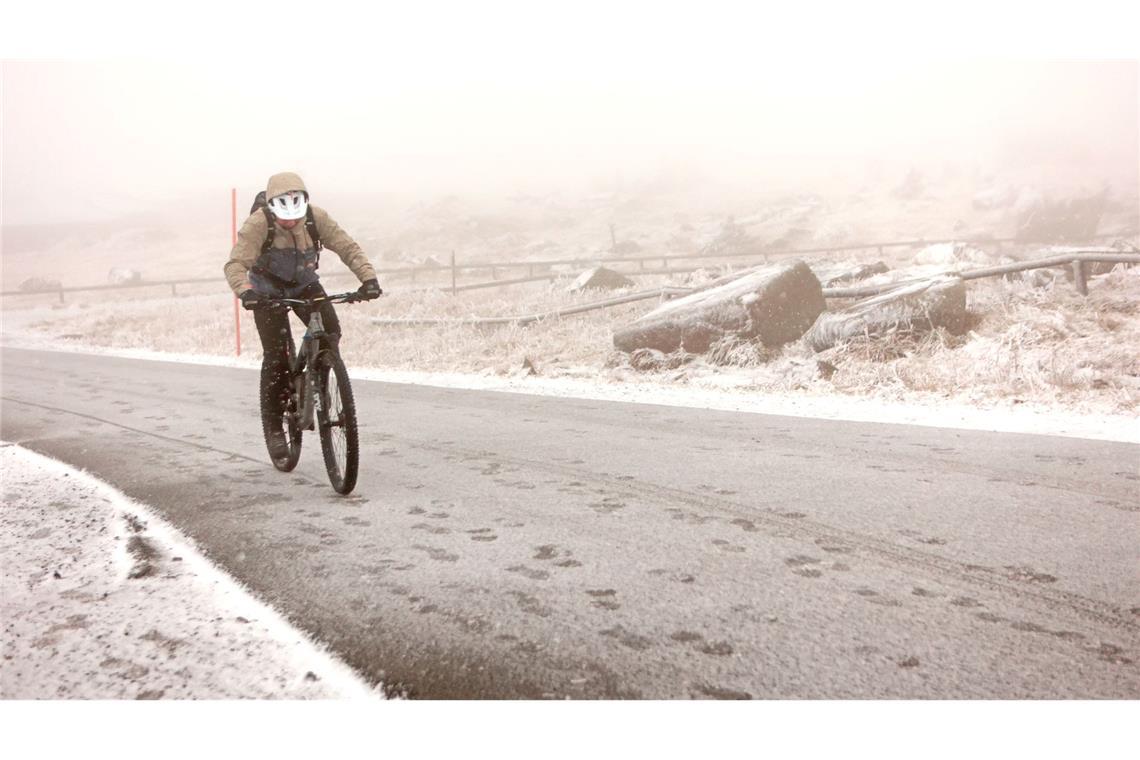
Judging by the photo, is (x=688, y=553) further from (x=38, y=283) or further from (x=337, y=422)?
(x=38, y=283)

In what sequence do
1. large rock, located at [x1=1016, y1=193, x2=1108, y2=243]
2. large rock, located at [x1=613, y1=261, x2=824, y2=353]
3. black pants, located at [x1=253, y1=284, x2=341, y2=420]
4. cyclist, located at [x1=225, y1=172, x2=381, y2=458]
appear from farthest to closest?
large rock, located at [x1=1016, y1=193, x2=1108, y2=243], large rock, located at [x1=613, y1=261, x2=824, y2=353], black pants, located at [x1=253, y1=284, x2=341, y2=420], cyclist, located at [x1=225, y1=172, x2=381, y2=458]

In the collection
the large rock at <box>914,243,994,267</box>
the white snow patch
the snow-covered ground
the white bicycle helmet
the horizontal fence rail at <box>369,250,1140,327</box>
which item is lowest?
the white snow patch

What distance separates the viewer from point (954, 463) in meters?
4.68

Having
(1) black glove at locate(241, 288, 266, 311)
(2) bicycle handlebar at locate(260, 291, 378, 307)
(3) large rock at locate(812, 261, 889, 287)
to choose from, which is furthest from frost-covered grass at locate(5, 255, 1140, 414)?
(1) black glove at locate(241, 288, 266, 311)

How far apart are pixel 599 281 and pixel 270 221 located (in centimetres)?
1410

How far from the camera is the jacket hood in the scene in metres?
4.35

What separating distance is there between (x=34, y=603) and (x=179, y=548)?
71cm

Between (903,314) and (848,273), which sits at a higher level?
(848,273)

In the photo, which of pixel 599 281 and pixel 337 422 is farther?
pixel 599 281

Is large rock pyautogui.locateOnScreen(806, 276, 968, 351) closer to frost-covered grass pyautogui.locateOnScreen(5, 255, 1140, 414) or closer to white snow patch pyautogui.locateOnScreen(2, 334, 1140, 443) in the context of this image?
frost-covered grass pyautogui.locateOnScreen(5, 255, 1140, 414)

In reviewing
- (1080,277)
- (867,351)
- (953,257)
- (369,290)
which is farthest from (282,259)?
(953,257)

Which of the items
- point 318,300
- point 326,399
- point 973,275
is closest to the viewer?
point 326,399

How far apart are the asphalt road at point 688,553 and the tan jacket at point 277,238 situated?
4.00 ft

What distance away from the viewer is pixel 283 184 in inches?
172
